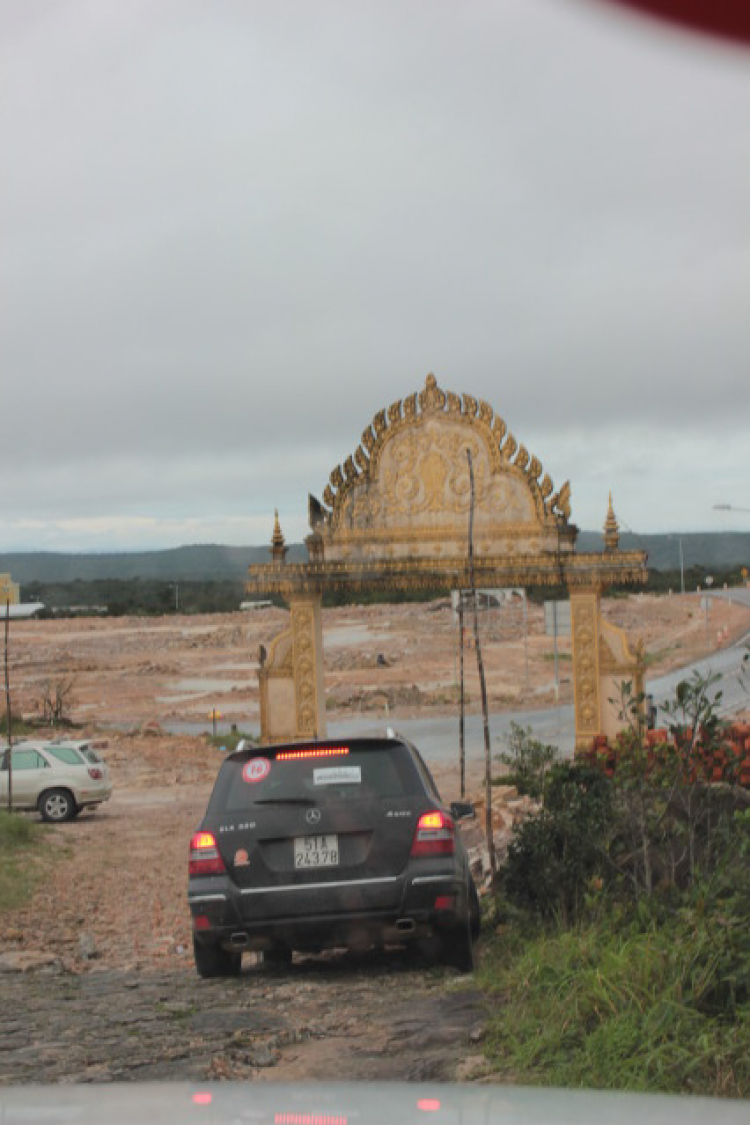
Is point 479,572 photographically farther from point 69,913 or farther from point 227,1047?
point 227,1047

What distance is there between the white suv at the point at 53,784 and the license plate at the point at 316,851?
45.3 feet

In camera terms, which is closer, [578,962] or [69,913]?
[578,962]

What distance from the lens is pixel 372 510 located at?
57.4 feet

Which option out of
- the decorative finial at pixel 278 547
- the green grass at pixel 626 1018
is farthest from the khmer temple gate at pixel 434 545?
the green grass at pixel 626 1018

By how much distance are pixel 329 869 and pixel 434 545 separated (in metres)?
9.82

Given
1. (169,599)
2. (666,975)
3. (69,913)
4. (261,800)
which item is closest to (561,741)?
(169,599)

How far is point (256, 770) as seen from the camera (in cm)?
811

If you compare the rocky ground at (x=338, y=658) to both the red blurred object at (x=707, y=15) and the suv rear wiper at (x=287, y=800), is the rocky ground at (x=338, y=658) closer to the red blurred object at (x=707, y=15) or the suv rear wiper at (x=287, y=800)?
the suv rear wiper at (x=287, y=800)

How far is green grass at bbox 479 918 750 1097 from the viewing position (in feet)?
16.2

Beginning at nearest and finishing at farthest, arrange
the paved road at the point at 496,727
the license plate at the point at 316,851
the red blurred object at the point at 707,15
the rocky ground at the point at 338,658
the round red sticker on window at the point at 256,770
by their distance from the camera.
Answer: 1. the red blurred object at the point at 707,15
2. the license plate at the point at 316,851
3. the round red sticker on window at the point at 256,770
4. the paved road at the point at 496,727
5. the rocky ground at the point at 338,658

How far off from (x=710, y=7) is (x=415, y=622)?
76494 millimetres

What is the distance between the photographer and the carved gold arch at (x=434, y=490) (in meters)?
17.2

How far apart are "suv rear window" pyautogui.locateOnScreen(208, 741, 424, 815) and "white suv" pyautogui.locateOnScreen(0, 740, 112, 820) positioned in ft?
43.6

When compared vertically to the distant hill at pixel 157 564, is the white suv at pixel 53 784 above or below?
below
